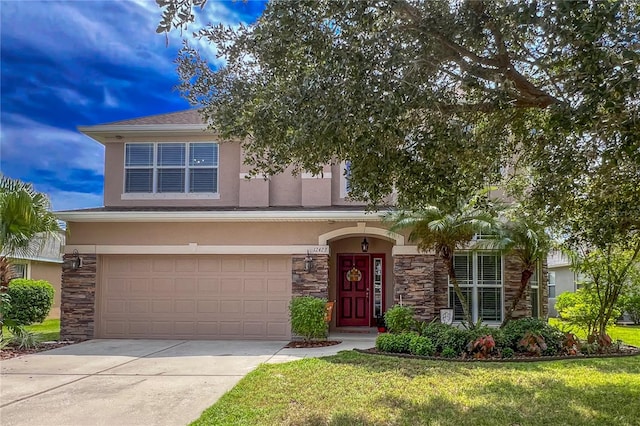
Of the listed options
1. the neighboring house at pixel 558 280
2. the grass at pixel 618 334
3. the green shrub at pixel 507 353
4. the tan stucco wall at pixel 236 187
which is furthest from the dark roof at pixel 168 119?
the neighboring house at pixel 558 280

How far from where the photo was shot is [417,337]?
10.9m

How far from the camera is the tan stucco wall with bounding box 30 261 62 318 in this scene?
22.7m

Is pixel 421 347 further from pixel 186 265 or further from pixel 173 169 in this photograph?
pixel 173 169

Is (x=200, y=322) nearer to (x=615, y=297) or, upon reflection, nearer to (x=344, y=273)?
(x=344, y=273)

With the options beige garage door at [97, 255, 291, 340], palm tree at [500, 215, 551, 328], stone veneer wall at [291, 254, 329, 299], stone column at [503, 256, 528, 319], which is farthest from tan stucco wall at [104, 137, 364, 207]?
palm tree at [500, 215, 551, 328]

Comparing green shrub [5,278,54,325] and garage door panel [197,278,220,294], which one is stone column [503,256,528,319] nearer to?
garage door panel [197,278,220,294]

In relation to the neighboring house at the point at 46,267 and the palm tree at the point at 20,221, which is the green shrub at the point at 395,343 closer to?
the palm tree at the point at 20,221

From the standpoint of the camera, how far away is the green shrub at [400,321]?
40.0 feet

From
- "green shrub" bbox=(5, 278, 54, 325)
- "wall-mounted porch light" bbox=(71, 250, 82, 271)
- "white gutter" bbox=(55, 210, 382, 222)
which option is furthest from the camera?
"green shrub" bbox=(5, 278, 54, 325)

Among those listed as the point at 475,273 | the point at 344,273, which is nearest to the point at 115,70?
the point at 344,273

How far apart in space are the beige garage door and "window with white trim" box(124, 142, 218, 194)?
2.17 metres

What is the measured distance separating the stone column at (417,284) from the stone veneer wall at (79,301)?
787 centimetres

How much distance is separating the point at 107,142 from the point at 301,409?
37.3 feet

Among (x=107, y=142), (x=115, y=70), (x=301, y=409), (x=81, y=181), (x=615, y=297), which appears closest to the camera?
(x=301, y=409)
